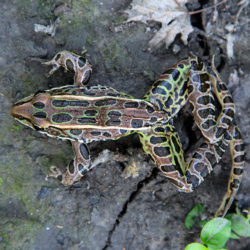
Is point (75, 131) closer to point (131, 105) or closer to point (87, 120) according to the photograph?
point (87, 120)

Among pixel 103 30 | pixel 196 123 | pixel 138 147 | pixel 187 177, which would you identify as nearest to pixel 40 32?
pixel 103 30

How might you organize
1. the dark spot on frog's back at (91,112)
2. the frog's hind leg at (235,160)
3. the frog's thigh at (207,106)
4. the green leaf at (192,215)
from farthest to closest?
the green leaf at (192,215), the frog's hind leg at (235,160), the frog's thigh at (207,106), the dark spot on frog's back at (91,112)

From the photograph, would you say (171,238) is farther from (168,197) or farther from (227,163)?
(227,163)

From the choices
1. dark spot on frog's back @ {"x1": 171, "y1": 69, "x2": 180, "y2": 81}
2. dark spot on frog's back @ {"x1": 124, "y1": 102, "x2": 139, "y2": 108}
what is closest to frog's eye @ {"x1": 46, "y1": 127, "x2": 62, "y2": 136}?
dark spot on frog's back @ {"x1": 124, "y1": 102, "x2": 139, "y2": 108}

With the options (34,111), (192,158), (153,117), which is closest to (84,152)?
(34,111)

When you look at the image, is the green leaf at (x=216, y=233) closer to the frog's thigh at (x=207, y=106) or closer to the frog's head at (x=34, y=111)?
the frog's thigh at (x=207, y=106)

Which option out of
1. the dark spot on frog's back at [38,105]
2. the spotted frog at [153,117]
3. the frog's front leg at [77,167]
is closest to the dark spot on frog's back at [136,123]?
the spotted frog at [153,117]
